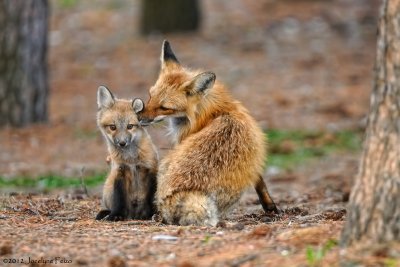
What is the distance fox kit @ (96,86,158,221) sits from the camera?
8.80 metres

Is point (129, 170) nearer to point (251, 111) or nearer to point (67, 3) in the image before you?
point (251, 111)

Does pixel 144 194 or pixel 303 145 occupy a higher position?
pixel 144 194

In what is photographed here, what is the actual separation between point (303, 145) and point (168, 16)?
887cm

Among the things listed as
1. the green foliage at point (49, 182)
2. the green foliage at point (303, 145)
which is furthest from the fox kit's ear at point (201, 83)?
the green foliage at point (303, 145)

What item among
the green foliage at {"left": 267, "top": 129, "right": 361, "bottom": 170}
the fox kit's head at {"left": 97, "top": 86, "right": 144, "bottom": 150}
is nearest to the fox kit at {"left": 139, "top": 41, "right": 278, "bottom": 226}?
the fox kit's head at {"left": 97, "top": 86, "right": 144, "bottom": 150}

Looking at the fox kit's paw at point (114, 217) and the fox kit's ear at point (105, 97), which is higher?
the fox kit's ear at point (105, 97)

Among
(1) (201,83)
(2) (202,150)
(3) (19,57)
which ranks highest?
(1) (201,83)

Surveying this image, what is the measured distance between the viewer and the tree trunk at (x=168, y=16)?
23.3 meters

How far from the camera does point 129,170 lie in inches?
349

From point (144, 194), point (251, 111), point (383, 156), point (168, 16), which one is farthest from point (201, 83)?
point (168, 16)

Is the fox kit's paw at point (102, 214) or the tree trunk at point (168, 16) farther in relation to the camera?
the tree trunk at point (168, 16)

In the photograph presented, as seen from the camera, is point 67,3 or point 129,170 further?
point 67,3

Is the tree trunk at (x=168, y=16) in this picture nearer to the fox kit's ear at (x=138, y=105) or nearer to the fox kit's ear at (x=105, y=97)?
the fox kit's ear at (x=105, y=97)

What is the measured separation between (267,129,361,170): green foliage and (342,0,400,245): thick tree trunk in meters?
7.79
